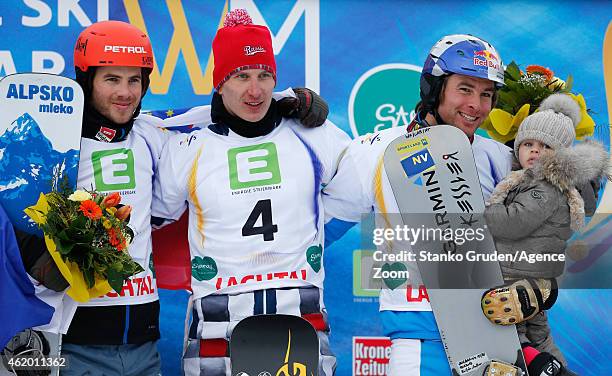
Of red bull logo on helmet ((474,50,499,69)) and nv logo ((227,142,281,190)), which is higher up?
→ red bull logo on helmet ((474,50,499,69))

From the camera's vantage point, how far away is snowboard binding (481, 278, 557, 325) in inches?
148

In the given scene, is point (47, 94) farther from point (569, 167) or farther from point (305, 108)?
point (569, 167)

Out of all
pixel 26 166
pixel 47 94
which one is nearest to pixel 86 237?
pixel 26 166

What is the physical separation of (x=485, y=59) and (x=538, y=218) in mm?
702

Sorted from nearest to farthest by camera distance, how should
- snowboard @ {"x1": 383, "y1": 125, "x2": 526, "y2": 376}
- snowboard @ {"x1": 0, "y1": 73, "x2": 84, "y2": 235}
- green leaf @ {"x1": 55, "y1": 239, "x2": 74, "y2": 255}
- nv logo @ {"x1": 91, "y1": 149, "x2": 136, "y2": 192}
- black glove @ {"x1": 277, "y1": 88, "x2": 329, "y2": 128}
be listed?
green leaf @ {"x1": 55, "y1": 239, "x2": 74, "y2": 255} → snowboard @ {"x1": 383, "y1": 125, "x2": 526, "y2": 376} → snowboard @ {"x1": 0, "y1": 73, "x2": 84, "y2": 235} → nv logo @ {"x1": 91, "y1": 149, "x2": 136, "y2": 192} → black glove @ {"x1": 277, "y1": 88, "x2": 329, "y2": 128}

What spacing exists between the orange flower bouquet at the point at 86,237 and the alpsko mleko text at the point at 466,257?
1005 millimetres

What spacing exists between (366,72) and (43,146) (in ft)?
5.76

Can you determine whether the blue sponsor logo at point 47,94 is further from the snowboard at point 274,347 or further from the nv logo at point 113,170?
the snowboard at point 274,347

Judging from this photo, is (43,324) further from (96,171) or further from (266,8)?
(266,8)

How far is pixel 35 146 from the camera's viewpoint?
3996mm

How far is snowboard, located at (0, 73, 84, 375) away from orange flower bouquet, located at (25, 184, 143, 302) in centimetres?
12

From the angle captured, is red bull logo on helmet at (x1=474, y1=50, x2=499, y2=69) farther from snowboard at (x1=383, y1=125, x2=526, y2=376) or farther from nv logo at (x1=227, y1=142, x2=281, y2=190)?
nv logo at (x1=227, y1=142, x2=281, y2=190)

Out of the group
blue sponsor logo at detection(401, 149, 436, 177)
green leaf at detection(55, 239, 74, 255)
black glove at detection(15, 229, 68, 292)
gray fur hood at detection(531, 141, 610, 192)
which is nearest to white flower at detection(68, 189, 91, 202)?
green leaf at detection(55, 239, 74, 255)

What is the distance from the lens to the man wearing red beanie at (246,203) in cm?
413
